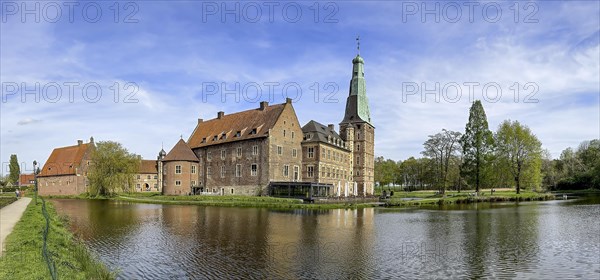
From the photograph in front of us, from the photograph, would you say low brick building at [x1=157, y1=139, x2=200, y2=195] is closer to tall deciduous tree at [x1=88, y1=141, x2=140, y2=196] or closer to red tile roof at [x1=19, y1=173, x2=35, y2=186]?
tall deciduous tree at [x1=88, y1=141, x2=140, y2=196]

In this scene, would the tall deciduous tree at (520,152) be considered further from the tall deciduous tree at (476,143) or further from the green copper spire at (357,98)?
the green copper spire at (357,98)

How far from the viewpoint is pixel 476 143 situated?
214 feet

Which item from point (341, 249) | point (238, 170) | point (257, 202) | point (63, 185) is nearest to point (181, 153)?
point (238, 170)

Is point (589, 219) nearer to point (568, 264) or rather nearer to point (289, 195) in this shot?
point (568, 264)

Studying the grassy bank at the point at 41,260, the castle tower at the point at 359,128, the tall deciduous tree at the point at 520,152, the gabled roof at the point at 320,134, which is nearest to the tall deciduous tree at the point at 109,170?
the gabled roof at the point at 320,134

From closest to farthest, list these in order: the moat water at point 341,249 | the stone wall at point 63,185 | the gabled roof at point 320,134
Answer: the moat water at point 341,249 < the gabled roof at point 320,134 < the stone wall at point 63,185

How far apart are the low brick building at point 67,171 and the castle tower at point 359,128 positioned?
1786 inches

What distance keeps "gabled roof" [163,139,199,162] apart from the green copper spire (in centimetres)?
2512

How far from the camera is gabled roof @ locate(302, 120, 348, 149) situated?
193 feet

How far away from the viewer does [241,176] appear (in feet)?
188

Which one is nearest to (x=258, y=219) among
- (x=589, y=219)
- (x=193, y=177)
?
(x=589, y=219)

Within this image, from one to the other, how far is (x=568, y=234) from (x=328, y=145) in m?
39.9

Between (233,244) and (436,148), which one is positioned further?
(436,148)

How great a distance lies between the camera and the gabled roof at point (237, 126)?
56.5 m
